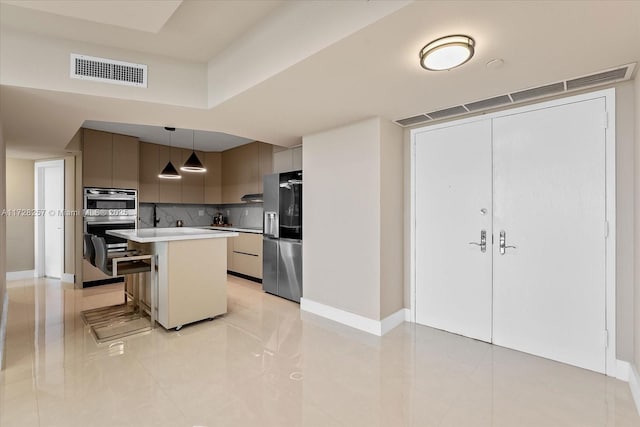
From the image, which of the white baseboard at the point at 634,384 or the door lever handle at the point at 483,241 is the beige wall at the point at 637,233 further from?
the door lever handle at the point at 483,241

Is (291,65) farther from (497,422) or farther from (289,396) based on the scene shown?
(497,422)

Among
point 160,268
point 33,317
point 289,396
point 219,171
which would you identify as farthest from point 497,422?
point 219,171

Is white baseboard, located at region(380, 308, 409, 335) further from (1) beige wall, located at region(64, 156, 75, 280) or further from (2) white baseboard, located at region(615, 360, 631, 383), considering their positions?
(1) beige wall, located at region(64, 156, 75, 280)

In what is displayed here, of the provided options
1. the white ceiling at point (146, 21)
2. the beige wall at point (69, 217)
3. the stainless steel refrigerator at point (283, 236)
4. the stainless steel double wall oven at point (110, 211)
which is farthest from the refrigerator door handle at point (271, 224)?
the beige wall at point (69, 217)

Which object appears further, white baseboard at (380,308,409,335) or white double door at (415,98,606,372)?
white baseboard at (380,308,409,335)

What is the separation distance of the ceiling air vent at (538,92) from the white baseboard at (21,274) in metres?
7.92

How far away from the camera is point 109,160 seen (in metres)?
5.28

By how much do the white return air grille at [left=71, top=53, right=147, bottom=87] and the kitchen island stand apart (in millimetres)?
1447

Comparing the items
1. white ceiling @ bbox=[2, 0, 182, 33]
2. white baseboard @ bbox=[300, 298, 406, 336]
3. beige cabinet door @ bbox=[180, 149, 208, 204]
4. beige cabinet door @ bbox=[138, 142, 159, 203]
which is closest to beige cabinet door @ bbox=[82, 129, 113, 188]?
beige cabinet door @ bbox=[138, 142, 159, 203]

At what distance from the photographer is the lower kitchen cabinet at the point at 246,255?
17.4ft

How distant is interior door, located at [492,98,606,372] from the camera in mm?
2436

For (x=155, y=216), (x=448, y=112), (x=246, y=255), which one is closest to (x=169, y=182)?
(x=155, y=216)

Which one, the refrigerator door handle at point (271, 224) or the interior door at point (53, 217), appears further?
the interior door at point (53, 217)

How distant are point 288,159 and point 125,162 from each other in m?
3.03
